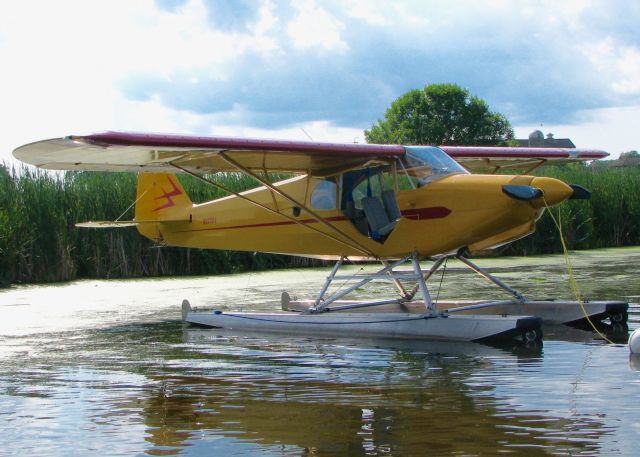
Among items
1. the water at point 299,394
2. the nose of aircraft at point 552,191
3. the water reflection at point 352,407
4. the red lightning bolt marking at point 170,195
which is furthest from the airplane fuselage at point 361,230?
the water reflection at point 352,407

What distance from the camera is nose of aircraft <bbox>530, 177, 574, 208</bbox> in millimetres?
8938

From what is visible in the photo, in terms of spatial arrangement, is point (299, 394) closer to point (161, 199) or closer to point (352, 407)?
point (352, 407)

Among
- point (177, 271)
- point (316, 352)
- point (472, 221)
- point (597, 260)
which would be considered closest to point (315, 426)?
point (316, 352)

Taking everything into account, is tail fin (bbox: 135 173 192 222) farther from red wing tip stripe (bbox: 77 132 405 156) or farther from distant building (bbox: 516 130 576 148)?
distant building (bbox: 516 130 576 148)

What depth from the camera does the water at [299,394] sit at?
5.16 m

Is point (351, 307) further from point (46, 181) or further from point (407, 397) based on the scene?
point (46, 181)

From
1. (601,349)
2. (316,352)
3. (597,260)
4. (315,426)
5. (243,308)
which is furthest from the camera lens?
(597,260)

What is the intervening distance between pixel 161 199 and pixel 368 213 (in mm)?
4230

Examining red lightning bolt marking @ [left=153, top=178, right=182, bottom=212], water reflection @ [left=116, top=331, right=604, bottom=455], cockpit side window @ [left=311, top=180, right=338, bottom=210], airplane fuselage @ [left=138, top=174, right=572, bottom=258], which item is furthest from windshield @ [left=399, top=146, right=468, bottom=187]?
red lightning bolt marking @ [left=153, top=178, right=182, bottom=212]

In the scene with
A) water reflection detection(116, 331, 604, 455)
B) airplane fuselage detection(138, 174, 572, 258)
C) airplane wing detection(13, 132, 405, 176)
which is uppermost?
airplane wing detection(13, 132, 405, 176)

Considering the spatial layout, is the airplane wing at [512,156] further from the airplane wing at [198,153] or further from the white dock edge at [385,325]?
the white dock edge at [385,325]

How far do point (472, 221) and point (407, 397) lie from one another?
352 cm

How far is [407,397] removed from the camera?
20.7ft

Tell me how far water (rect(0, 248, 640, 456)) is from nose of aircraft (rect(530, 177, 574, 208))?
4.11ft
